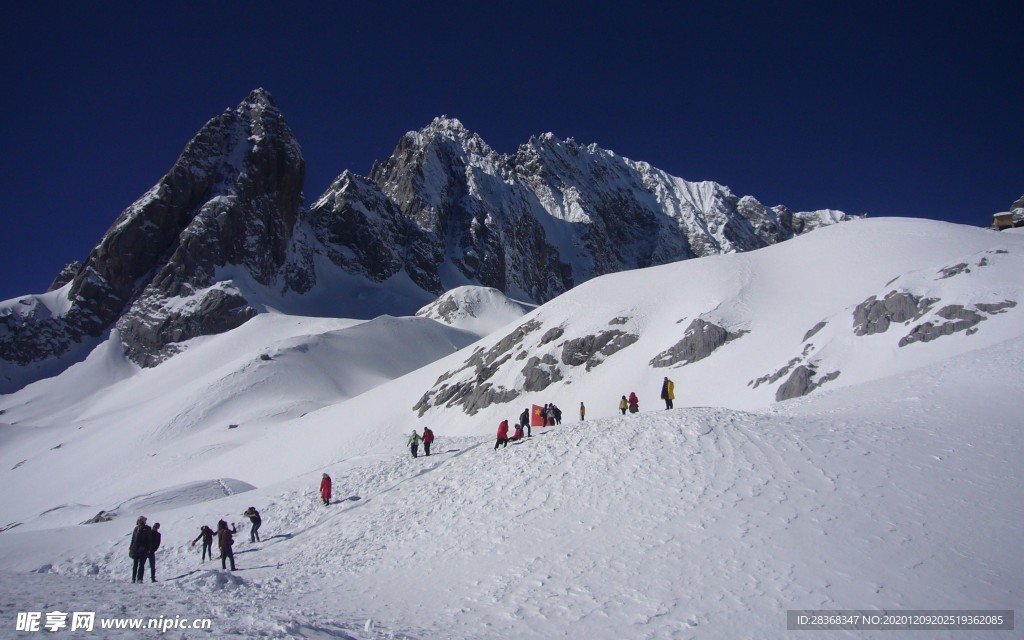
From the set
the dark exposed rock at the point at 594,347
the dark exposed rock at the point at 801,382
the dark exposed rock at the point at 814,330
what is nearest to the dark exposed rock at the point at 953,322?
the dark exposed rock at the point at 801,382

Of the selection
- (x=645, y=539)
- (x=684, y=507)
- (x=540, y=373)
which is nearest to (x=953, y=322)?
(x=684, y=507)

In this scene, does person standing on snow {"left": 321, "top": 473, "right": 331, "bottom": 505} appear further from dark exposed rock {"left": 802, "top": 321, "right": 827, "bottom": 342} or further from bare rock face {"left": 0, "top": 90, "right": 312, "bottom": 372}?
bare rock face {"left": 0, "top": 90, "right": 312, "bottom": 372}

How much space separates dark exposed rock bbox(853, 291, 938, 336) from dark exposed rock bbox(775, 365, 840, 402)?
4.42 meters

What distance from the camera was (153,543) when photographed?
45.1ft

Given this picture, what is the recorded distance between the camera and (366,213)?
171750 millimetres

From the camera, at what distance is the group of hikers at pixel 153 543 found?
1350 centimetres

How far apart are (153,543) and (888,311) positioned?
3475cm

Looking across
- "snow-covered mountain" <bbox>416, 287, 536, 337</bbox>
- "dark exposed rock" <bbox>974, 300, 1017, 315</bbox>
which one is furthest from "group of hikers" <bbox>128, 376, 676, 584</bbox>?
"snow-covered mountain" <bbox>416, 287, 536, 337</bbox>

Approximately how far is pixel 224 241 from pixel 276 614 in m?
139

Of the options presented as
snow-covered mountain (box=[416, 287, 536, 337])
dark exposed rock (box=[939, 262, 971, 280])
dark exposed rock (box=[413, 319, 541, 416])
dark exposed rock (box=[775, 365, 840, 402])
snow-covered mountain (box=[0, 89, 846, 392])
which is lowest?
dark exposed rock (box=[775, 365, 840, 402])

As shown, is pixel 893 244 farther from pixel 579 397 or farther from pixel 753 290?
pixel 579 397

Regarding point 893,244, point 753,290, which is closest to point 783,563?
point 753,290

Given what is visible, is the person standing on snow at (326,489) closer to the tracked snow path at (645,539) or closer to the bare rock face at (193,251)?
the tracked snow path at (645,539)

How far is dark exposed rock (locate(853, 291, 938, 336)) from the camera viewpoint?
1206 inches
